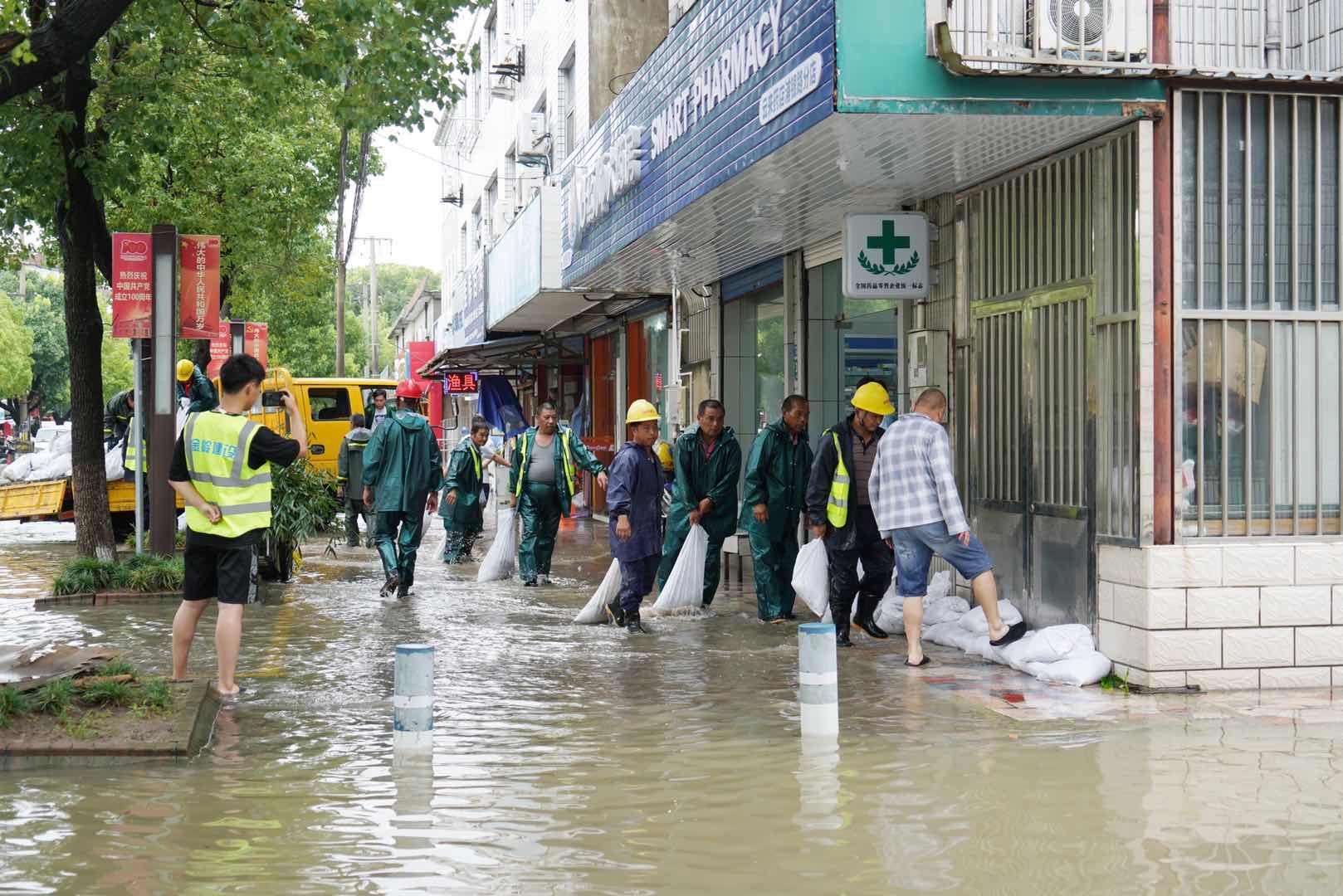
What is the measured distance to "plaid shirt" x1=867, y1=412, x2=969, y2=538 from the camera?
29.7 feet

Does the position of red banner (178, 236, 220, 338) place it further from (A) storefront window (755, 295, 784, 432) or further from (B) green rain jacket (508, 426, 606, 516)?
(A) storefront window (755, 295, 784, 432)

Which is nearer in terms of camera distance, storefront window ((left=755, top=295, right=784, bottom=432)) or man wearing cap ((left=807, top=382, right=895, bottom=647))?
man wearing cap ((left=807, top=382, right=895, bottom=647))

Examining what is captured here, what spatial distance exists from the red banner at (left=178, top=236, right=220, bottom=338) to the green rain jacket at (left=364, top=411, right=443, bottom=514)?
2.17 m

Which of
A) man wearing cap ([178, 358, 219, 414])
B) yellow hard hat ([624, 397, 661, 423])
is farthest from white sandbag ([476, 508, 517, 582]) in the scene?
yellow hard hat ([624, 397, 661, 423])

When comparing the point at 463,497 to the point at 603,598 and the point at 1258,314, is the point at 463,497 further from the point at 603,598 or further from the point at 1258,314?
the point at 1258,314

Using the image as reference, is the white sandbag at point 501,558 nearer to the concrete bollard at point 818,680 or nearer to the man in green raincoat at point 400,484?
the man in green raincoat at point 400,484

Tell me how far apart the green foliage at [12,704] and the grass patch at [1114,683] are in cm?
538

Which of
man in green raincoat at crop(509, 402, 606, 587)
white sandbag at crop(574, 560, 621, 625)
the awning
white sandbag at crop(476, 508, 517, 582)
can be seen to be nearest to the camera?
white sandbag at crop(574, 560, 621, 625)

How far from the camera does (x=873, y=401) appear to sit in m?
10.3

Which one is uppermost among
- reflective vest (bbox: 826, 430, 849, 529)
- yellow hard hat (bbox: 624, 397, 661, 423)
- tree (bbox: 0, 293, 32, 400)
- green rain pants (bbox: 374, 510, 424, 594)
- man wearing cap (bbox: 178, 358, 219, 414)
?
tree (bbox: 0, 293, 32, 400)

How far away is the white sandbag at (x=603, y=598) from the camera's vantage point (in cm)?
1117

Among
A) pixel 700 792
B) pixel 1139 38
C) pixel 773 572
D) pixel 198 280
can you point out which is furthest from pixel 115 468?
pixel 700 792

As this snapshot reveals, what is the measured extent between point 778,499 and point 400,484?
3512mm

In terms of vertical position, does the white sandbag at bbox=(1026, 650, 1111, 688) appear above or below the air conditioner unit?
below
